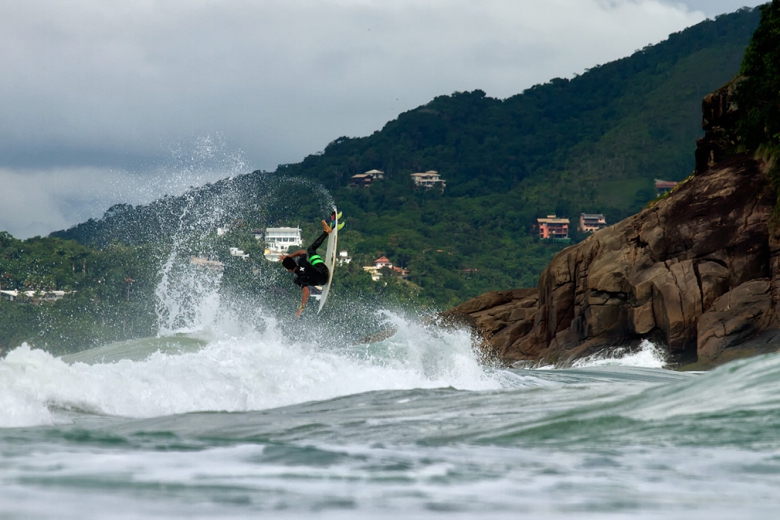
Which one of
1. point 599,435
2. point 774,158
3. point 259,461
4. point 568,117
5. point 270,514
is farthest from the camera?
point 568,117

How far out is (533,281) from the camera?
327ft

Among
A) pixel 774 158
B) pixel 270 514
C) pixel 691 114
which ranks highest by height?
pixel 691 114

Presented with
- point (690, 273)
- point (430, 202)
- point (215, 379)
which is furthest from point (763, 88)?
point (430, 202)

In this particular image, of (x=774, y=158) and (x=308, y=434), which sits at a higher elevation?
(x=774, y=158)

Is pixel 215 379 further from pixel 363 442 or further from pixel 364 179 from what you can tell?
pixel 364 179

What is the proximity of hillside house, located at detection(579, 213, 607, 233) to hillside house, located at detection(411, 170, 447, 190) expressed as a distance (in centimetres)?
2479

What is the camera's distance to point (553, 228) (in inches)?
4552

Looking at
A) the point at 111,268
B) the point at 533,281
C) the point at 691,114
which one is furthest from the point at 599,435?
the point at 691,114

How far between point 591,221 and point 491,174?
22514 millimetres

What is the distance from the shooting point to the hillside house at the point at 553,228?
374 ft

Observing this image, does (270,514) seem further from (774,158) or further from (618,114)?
(618,114)

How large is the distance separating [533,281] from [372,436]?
9125 cm

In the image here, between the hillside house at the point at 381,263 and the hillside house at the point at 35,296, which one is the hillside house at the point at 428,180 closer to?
the hillside house at the point at 381,263

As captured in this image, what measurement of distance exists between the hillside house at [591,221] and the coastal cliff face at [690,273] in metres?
89.7
